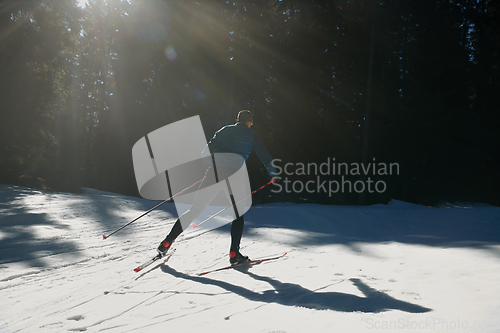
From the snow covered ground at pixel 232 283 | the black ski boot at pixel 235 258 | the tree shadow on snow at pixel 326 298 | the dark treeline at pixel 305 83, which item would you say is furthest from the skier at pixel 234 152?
the dark treeline at pixel 305 83

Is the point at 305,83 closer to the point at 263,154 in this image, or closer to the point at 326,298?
the point at 263,154

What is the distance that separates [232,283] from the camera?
2910 mm

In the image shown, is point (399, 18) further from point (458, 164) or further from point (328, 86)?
point (458, 164)

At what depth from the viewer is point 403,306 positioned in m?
2.08

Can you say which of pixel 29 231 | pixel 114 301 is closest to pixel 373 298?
pixel 114 301

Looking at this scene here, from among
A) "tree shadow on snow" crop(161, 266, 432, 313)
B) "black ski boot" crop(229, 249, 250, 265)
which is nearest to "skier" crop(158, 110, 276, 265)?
"black ski boot" crop(229, 249, 250, 265)

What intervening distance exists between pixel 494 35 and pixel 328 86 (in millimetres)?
11348

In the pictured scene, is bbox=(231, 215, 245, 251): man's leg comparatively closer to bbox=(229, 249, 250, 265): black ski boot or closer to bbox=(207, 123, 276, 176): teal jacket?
bbox=(229, 249, 250, 265): black ski boot

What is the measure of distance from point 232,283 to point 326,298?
0.89 metres

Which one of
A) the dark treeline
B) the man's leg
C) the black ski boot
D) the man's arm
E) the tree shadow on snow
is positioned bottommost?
the black ski boot

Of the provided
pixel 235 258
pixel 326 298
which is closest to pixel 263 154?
pixel 235 258

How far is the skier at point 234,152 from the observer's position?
369cm

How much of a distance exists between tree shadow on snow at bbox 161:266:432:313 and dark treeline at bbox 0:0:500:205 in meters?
14.4

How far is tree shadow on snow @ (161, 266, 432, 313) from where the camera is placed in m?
2.09
